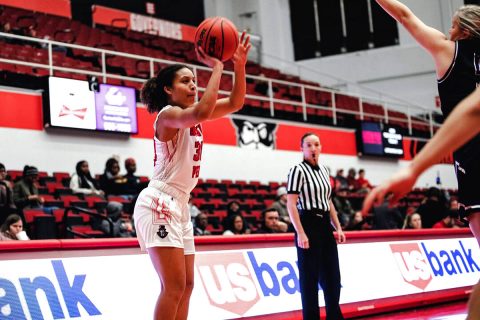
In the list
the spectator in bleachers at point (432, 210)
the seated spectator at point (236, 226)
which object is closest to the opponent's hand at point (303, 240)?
the seated spectator at point (236, 226)

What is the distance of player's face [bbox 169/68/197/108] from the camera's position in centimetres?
425

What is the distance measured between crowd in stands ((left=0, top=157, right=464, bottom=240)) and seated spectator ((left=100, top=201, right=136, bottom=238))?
0.6 inches

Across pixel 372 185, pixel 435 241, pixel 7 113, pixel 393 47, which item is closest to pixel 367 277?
pixel 435 241

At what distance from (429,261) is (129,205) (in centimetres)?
466

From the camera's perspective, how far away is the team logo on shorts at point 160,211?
13.4ft

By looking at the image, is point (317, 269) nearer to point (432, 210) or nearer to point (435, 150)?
point (435, 150)

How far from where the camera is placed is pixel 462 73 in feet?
11.4

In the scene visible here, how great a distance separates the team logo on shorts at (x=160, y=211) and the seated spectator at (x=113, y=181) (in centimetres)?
783

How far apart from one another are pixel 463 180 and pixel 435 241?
6684mm

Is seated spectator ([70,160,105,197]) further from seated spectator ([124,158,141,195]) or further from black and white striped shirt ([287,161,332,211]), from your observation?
black and white striped shirt ([287,161,332,211])

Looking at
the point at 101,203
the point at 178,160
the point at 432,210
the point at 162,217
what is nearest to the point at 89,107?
the point at 101,203

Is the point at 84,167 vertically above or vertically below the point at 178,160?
above

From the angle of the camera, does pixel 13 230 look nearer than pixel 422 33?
No

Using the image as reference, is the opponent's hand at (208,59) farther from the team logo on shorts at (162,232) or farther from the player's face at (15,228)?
the player's face at (15,228)
